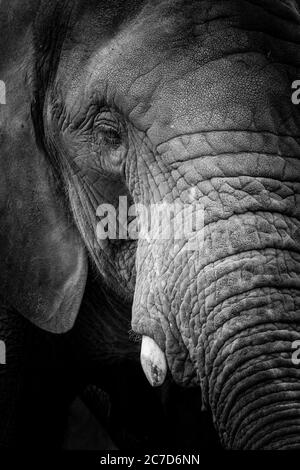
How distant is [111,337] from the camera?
384 cm

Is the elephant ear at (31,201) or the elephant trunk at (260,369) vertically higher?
the elephant ear at (31,201)

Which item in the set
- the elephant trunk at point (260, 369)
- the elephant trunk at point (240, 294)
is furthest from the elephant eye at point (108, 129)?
the elephant trunk at point (260, 369)

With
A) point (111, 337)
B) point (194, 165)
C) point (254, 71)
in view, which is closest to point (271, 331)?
point (194, 165)

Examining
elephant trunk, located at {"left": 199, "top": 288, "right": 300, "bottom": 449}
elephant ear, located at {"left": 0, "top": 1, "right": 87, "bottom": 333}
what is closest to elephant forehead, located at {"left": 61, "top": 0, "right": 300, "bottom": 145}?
elephant ear, located at {"left": 0, "top": 1, "right": 87, "bottom": 333}

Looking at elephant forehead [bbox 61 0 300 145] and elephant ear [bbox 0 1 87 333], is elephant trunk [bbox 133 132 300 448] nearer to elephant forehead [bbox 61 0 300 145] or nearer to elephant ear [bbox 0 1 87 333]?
elephant forehead [bbox 61 0 300 145]

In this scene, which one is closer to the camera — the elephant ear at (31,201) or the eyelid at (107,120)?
the eyelid at (107,120)

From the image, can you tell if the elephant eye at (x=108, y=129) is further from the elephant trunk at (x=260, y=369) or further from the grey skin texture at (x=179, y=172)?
the elephant trunk at (x=260, y=369)

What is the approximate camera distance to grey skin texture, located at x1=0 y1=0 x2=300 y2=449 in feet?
8.20

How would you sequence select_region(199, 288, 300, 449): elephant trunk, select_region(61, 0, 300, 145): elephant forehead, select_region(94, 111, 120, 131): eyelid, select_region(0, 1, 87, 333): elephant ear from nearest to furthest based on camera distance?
select_region(199, 288, 300, 449): elephant trunk
select_region(61, 0, 300, 145): elephant forehead
select_region(94, 111, 120, 131): eyelid
select_region(0, 1, 87, 333): elephant ear

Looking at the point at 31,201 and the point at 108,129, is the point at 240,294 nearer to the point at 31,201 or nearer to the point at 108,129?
the point at 108,129

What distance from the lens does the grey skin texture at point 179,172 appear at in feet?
8.20

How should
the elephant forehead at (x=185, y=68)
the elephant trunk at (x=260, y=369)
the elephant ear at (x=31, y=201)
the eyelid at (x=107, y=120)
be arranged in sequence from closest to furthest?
the elephant trunk at (x=260, y=369)
the elephant forehead at (x=185, y=68)
the eyelid at (x=107, y=120)
the elephant ear at (x=31, y=201)

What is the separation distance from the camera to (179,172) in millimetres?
2719

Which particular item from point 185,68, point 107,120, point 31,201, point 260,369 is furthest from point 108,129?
point 260,369
